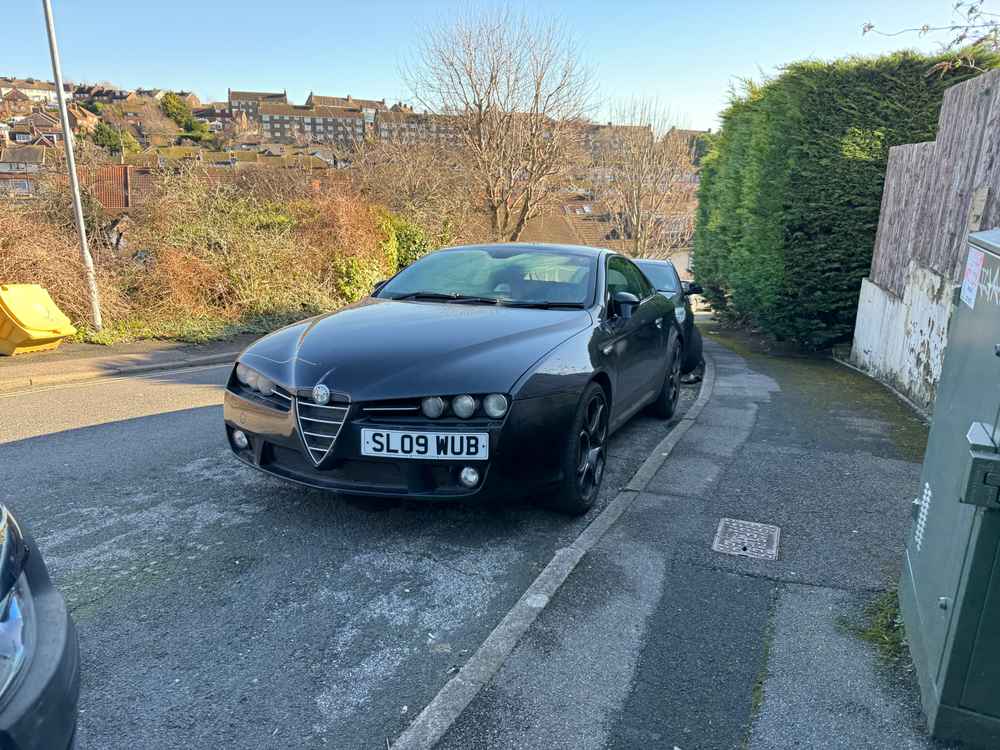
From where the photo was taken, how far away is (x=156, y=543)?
140 inches

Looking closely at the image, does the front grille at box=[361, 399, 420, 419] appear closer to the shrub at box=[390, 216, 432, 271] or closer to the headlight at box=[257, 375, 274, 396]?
the headlight at box=[257, 375, 274, 396]

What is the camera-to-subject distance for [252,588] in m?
3.12

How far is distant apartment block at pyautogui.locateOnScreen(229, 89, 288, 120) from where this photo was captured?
338 ft

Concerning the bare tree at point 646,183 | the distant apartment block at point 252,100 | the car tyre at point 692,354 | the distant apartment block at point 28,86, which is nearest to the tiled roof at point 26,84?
the distant apartment block at point 28,86

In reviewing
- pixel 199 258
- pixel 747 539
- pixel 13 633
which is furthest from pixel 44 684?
pixel 199 258

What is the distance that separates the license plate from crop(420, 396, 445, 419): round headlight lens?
96mm

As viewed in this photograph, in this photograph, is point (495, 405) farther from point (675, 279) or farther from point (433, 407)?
point (675, 279)

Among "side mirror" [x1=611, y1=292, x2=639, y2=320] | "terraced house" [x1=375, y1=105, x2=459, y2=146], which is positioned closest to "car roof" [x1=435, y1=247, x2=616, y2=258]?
"side mirror" [x1=611, y1=292, x2=639, y2=320]

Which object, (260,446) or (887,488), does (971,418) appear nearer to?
(887,488)

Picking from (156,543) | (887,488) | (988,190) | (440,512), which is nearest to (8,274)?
(156,543)

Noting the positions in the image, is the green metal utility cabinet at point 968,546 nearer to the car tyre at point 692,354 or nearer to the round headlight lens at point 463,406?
the round headlight lens at point 463,406

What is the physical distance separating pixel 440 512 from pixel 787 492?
2345 mm

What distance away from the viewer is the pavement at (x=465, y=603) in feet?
7.55

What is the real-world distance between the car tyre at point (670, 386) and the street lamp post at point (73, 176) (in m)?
8.11
